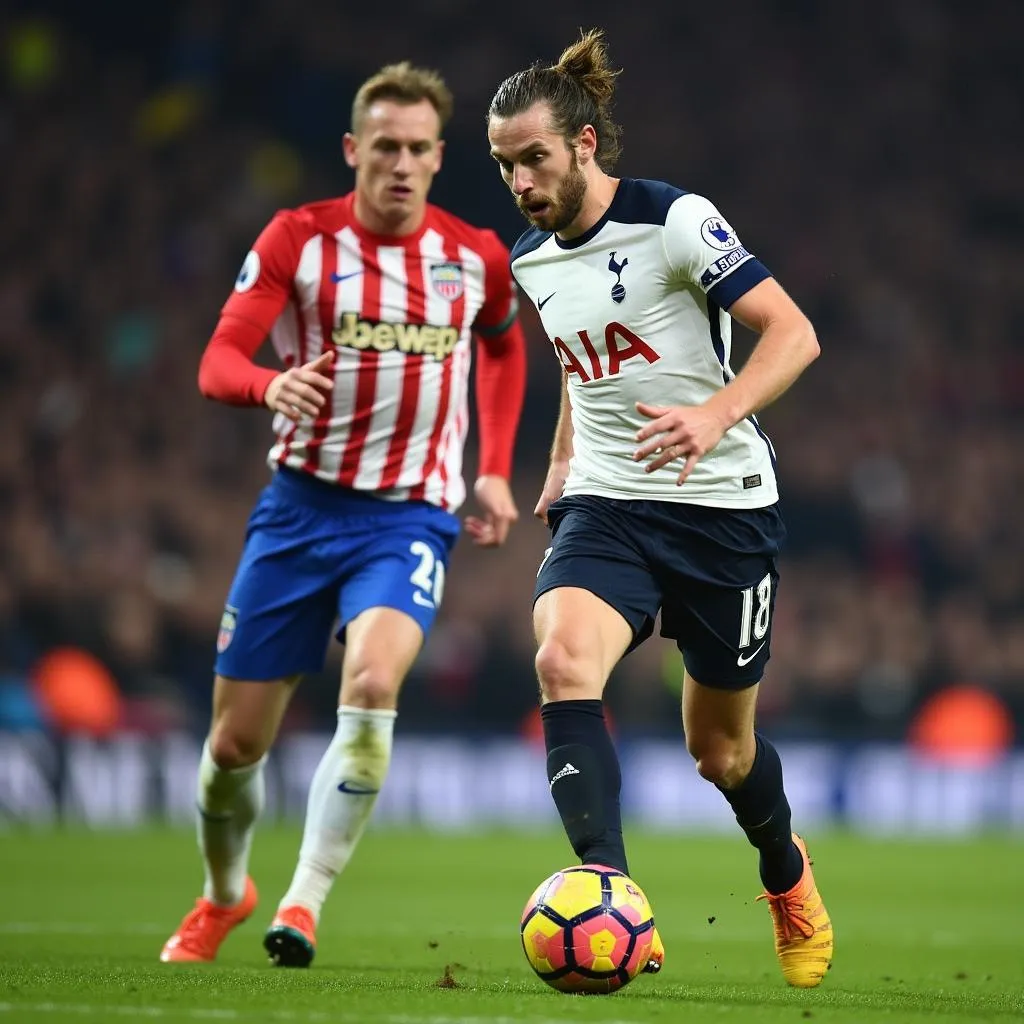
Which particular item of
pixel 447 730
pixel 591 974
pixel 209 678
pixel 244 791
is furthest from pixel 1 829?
pixel 591 974

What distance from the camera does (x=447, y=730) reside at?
14.2 metres

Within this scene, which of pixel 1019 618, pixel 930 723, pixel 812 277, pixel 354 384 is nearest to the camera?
pixel 354 384

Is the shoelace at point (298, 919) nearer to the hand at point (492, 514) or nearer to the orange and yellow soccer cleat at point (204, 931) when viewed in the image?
the orange and yellow soccer cleat at point (204, 931)

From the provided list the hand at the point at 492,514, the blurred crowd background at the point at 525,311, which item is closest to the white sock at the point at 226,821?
the hand at the point at 492,514

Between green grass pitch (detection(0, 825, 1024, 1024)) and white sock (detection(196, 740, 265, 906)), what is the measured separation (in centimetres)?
24

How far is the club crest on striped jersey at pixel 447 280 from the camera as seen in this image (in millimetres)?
6141

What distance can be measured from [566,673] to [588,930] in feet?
2.04

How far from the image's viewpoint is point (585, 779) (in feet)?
14.5

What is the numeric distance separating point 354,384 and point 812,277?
592 inches

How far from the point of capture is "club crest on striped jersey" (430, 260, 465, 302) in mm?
6141

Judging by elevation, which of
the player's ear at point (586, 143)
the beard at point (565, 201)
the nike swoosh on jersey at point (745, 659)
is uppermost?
the player's ear at point (586, 143)

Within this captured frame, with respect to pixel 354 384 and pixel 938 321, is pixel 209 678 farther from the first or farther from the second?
pixel 938 321

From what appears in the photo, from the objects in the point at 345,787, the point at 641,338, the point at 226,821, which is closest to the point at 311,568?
the point at 345,787

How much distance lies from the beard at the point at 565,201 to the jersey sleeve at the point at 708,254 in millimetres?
246
